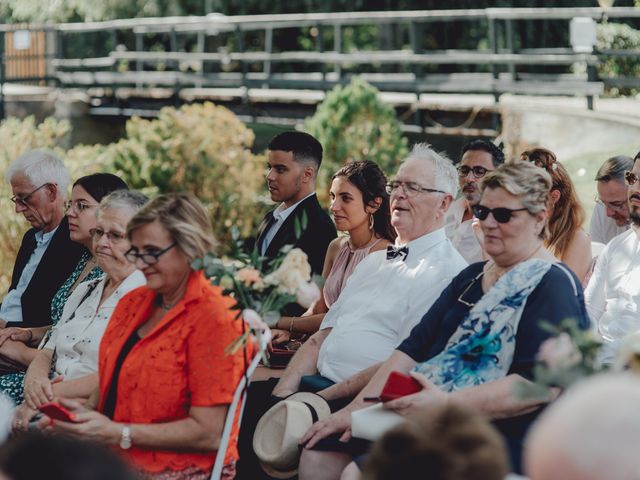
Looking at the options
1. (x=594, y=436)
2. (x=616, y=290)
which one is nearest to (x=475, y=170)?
(x=616, y=290)

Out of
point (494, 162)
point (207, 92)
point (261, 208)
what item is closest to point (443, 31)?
point (207, 92)

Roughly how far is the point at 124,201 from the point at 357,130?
8.12m

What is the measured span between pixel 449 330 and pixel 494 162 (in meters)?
1.91

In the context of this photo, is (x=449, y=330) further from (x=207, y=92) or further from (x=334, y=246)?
(x=207, y=92)

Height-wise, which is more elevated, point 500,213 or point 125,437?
point 500,213

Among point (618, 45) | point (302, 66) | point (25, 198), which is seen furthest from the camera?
point (302, 66)

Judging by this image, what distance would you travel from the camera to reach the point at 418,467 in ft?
6.02

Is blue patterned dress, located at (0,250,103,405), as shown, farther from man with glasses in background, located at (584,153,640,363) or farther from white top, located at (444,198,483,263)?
man with glasses in background, located at (584,153,640,363)

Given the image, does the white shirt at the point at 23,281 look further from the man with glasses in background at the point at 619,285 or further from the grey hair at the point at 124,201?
the man with glasses in background at the point at 619,285

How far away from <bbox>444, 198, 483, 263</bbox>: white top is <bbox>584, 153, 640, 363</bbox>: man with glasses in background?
2.68 ft

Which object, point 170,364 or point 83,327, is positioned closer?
point 170,364

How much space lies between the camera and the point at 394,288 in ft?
14.6

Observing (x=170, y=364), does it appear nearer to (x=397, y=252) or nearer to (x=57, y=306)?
(x=397, y=252)

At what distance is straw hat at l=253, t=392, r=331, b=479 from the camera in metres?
3.99
